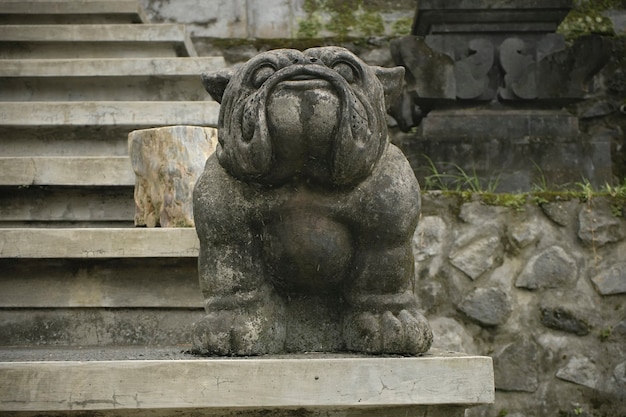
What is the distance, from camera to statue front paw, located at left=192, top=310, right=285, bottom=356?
7.79ft

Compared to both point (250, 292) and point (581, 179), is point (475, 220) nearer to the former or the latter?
point (581, 179)

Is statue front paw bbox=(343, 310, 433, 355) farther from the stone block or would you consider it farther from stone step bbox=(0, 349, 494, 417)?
the stone block

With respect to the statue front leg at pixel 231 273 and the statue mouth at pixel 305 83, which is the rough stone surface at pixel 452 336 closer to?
the statue front leg at pixel 231 273

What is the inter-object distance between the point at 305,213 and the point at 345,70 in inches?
15.5

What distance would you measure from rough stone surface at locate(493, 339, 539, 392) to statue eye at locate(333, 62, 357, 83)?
2.02m

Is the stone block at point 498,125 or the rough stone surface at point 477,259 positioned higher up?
the stone block at point 498,125

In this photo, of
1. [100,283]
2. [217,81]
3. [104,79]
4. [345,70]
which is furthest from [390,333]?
[104,79]

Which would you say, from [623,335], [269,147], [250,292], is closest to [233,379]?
[250,292]

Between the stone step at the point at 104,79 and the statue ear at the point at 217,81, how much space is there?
231 centimetres

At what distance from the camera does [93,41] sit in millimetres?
5438

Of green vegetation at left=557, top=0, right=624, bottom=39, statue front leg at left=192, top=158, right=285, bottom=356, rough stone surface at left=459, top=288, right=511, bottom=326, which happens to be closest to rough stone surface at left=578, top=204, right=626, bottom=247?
rough stone surface at left=459, top=288, right=511, bottom=326

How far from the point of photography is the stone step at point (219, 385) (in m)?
2.12

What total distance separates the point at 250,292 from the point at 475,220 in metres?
1.87

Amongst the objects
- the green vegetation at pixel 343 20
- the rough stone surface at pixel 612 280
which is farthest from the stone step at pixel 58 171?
the green vegetation at pixel 343 20
